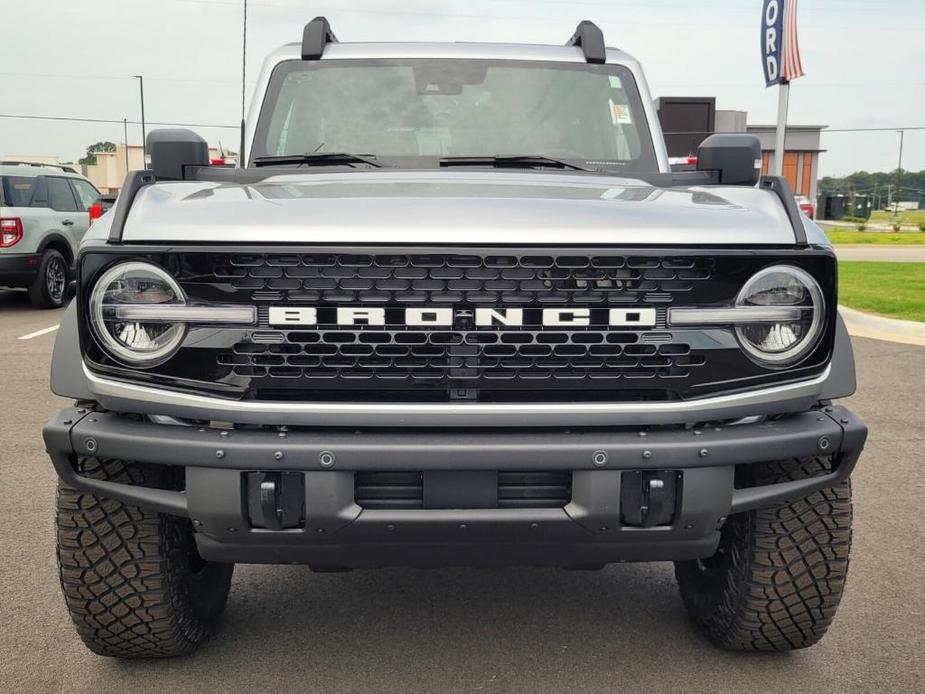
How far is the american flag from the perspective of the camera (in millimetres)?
16812

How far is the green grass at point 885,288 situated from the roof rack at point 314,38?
27.8 feet

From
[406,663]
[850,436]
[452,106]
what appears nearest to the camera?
[850,436]

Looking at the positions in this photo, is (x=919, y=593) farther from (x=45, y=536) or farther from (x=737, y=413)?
(x=45, y=536)

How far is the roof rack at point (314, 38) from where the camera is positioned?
428 cm

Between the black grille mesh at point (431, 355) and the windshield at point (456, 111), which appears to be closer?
the black grille mesh at point (431, 355)

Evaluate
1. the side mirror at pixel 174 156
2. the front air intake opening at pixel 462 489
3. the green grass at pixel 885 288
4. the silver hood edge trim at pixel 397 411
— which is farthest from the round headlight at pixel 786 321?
the green grass at pixel 885 288

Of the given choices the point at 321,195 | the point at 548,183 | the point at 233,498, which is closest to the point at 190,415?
the point at 233,498

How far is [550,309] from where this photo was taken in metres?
2.50

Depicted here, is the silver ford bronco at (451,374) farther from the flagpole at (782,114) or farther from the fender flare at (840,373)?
the flagpole at (782,114)

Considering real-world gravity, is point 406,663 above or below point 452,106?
below

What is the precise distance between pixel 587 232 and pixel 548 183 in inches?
25.4

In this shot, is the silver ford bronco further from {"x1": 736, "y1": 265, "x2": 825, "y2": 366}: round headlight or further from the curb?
the curb

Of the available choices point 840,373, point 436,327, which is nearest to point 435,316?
point 436,327

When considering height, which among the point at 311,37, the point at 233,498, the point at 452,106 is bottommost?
the point at 233,498
